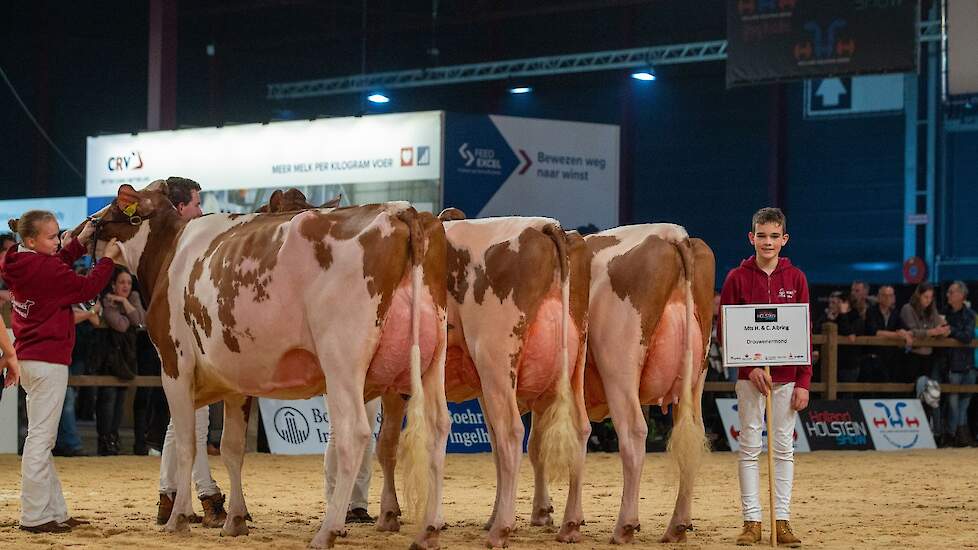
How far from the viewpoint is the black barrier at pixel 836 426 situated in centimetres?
1647

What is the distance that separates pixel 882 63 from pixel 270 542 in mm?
11700

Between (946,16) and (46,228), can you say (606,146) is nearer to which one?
(946,16)

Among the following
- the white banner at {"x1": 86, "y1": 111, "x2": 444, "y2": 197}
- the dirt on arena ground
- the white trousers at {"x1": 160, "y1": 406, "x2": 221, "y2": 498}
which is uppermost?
the white banner at {"x1": 86, "y1": 111, "x2": 444, "y2": 197}

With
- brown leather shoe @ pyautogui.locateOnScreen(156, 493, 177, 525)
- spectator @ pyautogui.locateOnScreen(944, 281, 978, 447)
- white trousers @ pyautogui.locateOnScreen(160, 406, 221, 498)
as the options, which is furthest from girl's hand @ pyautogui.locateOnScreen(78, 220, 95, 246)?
spectator @ pyautogui.locateOnScreen(944, 281, 978, 447)

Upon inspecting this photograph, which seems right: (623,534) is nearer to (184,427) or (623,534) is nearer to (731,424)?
(184,427)

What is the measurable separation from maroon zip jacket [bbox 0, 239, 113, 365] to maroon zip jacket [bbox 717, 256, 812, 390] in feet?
12.6

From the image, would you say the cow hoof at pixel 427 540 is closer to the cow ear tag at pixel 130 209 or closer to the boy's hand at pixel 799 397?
the boy's hand at pixel 799 397

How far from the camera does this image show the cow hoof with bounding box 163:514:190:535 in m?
8.23

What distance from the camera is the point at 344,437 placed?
7582mm

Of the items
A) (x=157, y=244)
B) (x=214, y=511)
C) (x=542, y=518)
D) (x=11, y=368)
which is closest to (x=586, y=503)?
(x=542, y=518)

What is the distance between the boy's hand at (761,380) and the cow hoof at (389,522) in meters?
2.40

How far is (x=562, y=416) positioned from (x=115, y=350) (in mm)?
7432

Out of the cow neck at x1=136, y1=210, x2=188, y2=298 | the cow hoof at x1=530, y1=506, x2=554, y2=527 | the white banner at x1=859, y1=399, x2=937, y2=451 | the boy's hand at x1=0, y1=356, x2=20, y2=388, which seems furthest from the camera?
the white banner at x1=859, y1=399, x2=937, y2=451

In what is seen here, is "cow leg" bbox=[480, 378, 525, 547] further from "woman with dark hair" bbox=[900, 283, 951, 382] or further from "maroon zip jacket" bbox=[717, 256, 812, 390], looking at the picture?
"woman with dark hair" bbox=[900, 283, 951, 382]
